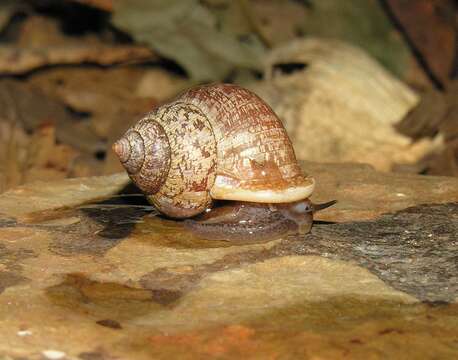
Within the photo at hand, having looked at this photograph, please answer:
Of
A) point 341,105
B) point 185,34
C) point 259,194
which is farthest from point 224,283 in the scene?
point 185,34

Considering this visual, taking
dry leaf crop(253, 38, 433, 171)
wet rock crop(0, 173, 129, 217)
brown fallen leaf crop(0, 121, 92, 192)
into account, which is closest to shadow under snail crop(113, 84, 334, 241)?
wet rock crop(0, 173, 129, 217)

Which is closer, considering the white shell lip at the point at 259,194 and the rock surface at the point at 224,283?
the rock surface at the point at 224,283

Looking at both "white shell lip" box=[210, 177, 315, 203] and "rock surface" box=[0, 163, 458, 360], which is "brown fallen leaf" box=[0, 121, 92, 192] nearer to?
"rock surface" box=[0, 163, 458, 360]

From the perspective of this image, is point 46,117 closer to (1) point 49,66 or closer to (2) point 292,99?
(1) point 49,66

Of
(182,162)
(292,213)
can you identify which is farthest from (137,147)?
(292,213)

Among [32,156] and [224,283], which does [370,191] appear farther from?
[32,156]

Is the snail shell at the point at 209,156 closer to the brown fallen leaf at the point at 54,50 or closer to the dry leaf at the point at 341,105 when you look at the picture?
the dry leaf at the point at 341,105

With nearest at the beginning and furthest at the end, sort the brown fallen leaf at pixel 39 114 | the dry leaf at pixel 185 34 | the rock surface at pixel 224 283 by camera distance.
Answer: the rock surface at pixel 224 283 → the brown fallen leaf at pixel 39 114 → the dry leaf at pixel 185 34

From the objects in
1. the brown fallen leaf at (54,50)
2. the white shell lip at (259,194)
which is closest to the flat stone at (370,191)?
the white shell lip at (259,194)

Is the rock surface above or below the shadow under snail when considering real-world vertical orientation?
below
